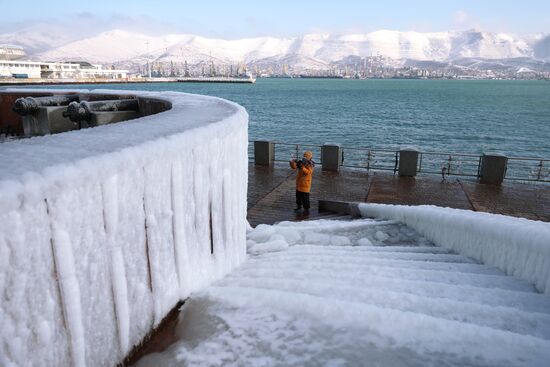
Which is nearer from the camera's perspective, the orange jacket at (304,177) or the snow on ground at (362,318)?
the snow on ground at (362,318)

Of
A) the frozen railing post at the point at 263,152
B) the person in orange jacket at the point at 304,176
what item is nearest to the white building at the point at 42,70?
the frozen railing post at the point at 263,152

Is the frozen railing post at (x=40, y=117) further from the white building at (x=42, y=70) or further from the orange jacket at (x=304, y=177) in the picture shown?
the white building at (x=42, y=70)

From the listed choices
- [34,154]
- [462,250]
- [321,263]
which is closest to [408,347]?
[321,263]

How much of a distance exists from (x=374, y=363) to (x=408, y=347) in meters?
0.37

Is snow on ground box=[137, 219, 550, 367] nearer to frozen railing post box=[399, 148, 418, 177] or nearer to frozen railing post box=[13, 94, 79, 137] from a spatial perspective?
frozen railing post box=[13, 94, 79, 137]

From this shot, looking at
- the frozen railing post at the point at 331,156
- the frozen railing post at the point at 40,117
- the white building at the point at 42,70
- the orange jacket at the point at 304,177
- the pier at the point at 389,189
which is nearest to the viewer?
the frozen railing post at the point at 40,117

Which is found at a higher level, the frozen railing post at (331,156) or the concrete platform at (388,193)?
the frozen railing post at (331,156)

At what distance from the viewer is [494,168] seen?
505 inches

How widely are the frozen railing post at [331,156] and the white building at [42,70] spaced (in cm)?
14484

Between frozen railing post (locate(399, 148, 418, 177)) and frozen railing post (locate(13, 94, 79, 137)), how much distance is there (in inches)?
370

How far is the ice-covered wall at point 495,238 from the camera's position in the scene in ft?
16.6

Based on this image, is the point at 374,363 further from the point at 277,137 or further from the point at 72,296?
the point at 277,137

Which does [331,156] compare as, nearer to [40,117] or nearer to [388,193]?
[388,193]

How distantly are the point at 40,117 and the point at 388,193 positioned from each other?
871 cm
